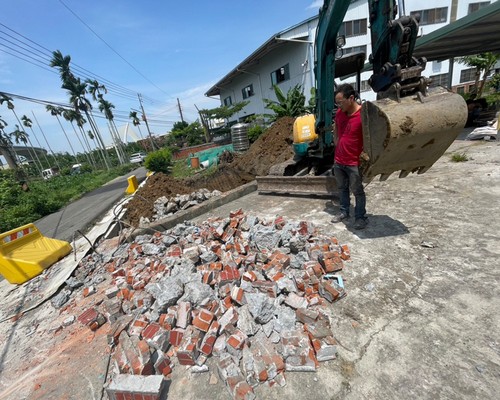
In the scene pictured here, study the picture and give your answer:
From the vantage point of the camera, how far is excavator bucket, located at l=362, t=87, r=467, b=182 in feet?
8.12

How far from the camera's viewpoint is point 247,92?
23312 millimetres

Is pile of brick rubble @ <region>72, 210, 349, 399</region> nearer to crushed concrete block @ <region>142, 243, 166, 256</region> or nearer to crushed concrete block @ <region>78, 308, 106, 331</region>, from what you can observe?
crushed concrete block @ <region>78, 308, 106, 331</region>

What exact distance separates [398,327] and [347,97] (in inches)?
107

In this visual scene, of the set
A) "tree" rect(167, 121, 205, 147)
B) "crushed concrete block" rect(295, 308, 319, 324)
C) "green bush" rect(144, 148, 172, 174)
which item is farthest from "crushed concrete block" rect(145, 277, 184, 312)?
"tree" rect(167, 121, 205, 147)

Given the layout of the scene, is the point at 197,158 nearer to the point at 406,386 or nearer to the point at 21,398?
the point at 21,398

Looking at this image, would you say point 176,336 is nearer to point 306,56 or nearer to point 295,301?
point 295,301

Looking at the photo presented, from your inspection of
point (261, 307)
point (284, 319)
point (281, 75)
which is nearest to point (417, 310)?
point (284, 319)

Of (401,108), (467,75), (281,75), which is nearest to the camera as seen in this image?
(401,108)

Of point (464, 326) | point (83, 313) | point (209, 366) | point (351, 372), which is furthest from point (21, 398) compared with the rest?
point (464, 326)

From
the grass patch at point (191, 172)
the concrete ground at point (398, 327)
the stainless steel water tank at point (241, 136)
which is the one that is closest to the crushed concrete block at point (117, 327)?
the concrete ground at point (398, 327)

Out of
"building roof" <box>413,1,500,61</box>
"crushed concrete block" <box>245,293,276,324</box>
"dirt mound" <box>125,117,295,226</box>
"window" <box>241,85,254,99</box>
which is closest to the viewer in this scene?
"crushed concrete block" <box>245,293,276,324</box>

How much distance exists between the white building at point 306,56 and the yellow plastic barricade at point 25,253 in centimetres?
1634

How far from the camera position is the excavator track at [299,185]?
4.93 m

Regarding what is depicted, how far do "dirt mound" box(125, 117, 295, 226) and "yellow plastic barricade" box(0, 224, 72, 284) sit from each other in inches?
79.6
